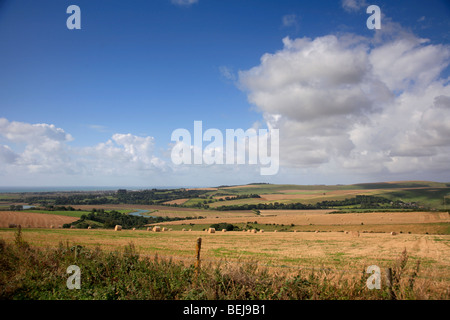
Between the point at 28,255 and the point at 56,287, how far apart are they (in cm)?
329

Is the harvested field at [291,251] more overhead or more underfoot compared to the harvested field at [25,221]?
more overhead

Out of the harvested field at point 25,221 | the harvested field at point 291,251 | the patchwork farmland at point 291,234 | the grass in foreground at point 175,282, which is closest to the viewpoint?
the grass in foreground at point 175,282

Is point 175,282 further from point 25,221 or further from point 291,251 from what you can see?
point 25,221

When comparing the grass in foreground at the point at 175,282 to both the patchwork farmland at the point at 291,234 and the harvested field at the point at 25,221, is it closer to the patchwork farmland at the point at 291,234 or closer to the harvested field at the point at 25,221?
the patchwork farmland at the point at 291,234

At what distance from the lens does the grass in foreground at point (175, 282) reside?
691 centimetres

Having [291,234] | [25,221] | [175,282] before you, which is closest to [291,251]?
[175,282]

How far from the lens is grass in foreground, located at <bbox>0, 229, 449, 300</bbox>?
6.91 m

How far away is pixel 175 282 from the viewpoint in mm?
7965

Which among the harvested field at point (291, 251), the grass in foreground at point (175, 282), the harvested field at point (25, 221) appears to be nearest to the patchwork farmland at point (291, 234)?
the harvested field at point (291, 251)

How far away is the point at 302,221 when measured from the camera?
66.4 metres

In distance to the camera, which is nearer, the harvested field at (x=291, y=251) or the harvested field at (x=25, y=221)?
the harvested field at (x=291, y=251)

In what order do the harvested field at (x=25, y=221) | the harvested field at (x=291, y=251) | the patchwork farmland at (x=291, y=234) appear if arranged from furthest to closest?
1. the harvested field at (x=25, y=221)
2. the harvested field at (x=291, y=251)
3. the patchwork farmland at (x=291, y=234)
